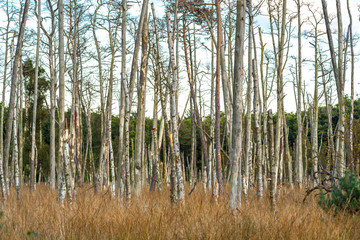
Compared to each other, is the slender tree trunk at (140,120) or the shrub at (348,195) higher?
the slender tree trunk at (140,120)

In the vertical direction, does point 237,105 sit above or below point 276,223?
above

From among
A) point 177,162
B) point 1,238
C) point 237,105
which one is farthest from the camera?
point 177,162

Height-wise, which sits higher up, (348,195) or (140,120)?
(140,120)

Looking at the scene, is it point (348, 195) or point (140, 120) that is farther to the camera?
point (140, 120)

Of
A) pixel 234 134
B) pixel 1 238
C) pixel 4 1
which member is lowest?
pixel 1 238

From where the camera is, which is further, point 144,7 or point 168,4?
point 168,4

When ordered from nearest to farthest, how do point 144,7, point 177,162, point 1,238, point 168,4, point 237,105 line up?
point 1,238, point 237,105, point 177,162, point 144,7, point 168,4

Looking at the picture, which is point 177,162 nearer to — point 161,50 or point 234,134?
point 234,134

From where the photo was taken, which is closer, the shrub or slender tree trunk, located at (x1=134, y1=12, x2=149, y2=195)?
the shrub

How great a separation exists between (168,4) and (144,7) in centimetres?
160

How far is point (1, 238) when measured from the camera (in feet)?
13.8

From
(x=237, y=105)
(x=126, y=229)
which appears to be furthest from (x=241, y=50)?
(x=126, y=229)

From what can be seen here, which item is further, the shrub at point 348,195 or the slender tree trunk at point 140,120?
the slender tree trunk at point 140,120

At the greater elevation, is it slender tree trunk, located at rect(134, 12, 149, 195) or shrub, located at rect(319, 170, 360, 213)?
slender tree trunk, located at rect(134, 12, 149, 195)
